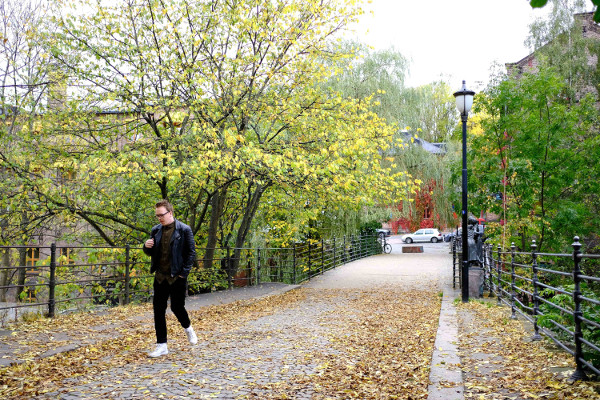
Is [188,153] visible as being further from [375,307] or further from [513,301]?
[513,301]

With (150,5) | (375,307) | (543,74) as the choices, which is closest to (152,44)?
(150,5)

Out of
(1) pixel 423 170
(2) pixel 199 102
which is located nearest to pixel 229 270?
(2) pixel 199 102

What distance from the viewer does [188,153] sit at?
12305 millimetres

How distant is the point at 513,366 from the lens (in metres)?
5.61

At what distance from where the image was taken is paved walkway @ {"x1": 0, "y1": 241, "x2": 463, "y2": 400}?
493 centimetres

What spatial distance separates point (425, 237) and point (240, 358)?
49464mm

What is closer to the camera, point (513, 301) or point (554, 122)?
point (513, 301)

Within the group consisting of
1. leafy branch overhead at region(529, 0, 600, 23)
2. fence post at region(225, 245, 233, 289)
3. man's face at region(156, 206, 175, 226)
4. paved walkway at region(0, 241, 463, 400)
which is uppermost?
leafy branch overhead at region(529, 0, 600, 23)

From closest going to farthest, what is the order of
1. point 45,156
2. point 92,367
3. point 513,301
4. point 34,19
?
point 92,367
point 513,301
point 45,156
point 34,19

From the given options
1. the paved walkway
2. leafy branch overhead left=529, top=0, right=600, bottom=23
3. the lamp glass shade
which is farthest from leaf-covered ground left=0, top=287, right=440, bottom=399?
the lamp glass shade

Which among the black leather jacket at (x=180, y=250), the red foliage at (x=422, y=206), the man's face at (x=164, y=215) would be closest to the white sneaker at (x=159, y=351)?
the black leather jacket at (x=180, y=250)

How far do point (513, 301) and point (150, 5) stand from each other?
9.94m

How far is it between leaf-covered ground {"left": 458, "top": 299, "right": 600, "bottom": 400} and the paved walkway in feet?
0.73

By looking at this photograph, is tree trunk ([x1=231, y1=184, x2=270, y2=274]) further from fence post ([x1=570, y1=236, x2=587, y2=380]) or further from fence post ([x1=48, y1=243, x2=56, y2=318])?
fence post ([x1=570, y1=236, x2=587, y2=380])
